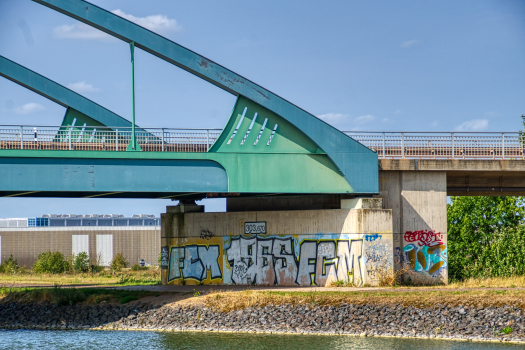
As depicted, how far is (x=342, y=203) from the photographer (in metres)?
30.8

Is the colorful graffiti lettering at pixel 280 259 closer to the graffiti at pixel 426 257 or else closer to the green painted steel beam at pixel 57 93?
the graffiti at pixel 426 257

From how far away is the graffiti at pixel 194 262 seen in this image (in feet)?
107

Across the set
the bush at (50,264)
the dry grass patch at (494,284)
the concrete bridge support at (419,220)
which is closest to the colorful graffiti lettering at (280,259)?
the concrete bridge support at (419,220)

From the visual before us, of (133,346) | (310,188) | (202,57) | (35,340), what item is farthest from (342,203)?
(35,340)

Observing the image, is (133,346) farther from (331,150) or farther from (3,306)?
(331,150)

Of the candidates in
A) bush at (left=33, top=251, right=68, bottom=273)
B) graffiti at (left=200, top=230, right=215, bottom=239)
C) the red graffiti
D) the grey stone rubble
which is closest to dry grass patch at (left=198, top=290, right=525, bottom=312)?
the grey stone rubble

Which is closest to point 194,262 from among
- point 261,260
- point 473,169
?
point 261,260

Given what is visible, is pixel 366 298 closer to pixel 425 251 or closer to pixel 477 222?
pixel 425 251

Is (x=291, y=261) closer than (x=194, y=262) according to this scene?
Yes

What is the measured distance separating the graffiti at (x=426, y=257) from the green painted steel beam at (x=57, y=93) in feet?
56.4

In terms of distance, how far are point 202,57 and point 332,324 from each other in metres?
13.3

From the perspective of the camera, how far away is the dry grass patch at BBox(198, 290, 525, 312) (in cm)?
2356

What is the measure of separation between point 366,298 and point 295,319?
3053 mm

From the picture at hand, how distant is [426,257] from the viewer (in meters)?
30.3
